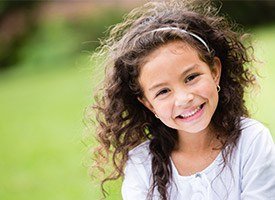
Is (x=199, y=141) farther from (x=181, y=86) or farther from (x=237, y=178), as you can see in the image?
(x=181, y=86)

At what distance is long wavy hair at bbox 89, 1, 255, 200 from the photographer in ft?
8.37

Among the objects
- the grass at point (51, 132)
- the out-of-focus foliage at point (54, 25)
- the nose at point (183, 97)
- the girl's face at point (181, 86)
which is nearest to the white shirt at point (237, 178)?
the girl's face at point (181, 86)

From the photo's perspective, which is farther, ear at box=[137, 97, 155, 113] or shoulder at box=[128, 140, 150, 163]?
shoulder at box=[128, 140, 150, 163]

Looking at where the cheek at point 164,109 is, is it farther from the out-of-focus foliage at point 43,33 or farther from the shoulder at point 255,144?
the out-of-focus foliage at point 43,33

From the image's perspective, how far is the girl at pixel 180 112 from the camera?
8.02 feet

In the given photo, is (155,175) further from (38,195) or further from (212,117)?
(38,195)

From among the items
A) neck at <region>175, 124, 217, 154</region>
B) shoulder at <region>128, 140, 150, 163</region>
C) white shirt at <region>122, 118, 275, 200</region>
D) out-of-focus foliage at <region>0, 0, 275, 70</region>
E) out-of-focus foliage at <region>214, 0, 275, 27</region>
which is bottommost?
white shirt at <region>122, 118, 275, 200</region>

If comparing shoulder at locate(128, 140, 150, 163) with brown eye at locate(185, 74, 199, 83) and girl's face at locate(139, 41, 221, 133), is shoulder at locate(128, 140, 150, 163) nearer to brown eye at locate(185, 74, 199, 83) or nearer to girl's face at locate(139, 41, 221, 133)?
girl's face at locate(139, 41, 221, 133)

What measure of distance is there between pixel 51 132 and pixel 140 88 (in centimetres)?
379

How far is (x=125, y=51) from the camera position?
2578 mm

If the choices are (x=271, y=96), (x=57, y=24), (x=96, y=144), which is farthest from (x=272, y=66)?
(x=57, y=24)

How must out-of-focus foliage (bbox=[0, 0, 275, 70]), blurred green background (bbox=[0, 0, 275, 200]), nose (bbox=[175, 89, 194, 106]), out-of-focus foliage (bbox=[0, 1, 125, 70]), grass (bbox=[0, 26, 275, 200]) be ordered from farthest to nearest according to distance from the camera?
1. out-of-focus foliage (bbox=[0, 1, 125, 70])
2. out-of-focus foliage (bbox=[0, 0, 275, 70])
3. blurred green background (bbox=[0, 0, 275, 200])
4. grass (bbox=[0, 26, 275, 200])
5. nose (bbox=[175, 89, 194, 106])

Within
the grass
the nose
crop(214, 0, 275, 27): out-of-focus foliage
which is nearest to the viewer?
the nose

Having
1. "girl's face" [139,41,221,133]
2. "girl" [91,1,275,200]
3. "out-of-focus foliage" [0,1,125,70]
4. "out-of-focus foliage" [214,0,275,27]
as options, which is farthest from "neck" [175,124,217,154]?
"out-of-focus foliage" [0,1,125,70]
